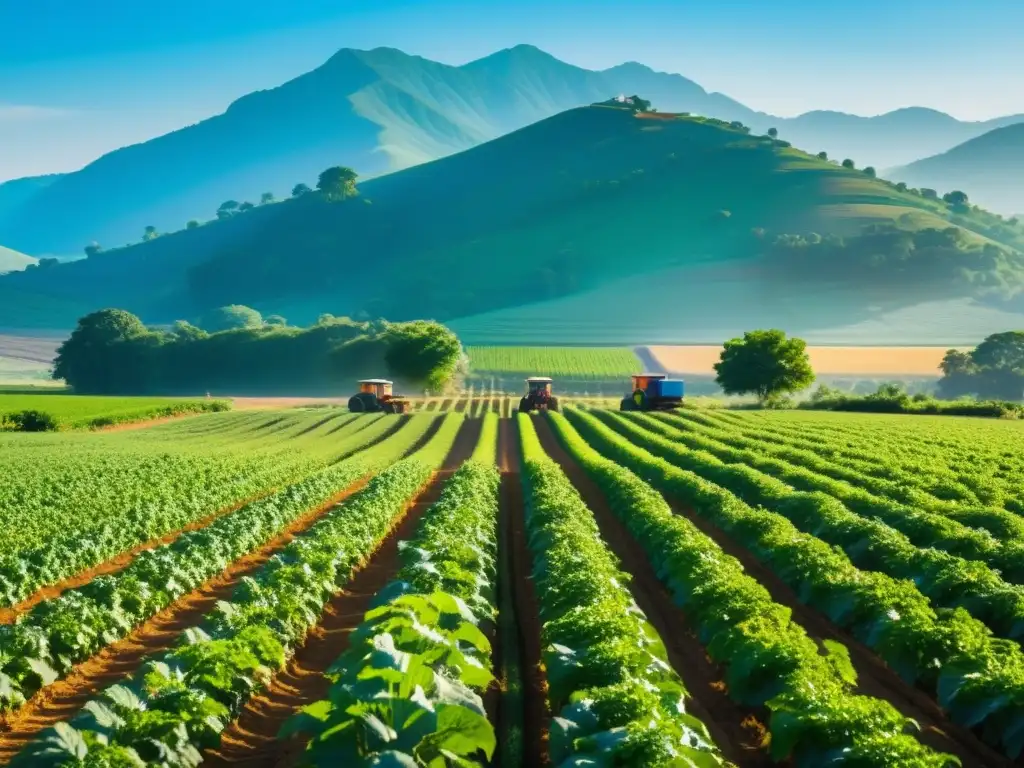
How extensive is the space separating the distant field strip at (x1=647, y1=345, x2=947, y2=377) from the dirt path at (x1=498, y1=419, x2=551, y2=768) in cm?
10285

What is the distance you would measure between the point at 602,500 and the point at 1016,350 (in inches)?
3730

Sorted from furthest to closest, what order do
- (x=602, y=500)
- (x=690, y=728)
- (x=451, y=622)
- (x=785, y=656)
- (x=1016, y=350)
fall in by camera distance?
(x=1016, y=350) < (x=602, y=500) < (x=451, y=622) < (x=785, y=656) < (x=690, y=728)

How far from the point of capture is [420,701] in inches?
325

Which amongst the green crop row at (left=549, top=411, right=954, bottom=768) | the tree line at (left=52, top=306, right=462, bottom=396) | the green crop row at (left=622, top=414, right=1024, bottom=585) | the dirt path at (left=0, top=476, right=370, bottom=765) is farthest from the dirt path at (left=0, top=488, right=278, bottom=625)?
the tree line at (left=52, top=306, right=462, bottom=396)

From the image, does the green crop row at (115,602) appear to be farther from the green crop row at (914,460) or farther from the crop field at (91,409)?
the crop field at (91,409)

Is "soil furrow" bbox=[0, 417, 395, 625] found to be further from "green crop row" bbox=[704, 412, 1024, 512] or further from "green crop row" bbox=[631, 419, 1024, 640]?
"green crop row" bbox=[704, 412, 1024, 512]

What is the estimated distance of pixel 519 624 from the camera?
16.1 meters

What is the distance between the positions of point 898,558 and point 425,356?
86.9m

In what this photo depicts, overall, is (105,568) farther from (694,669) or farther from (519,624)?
(694,669)

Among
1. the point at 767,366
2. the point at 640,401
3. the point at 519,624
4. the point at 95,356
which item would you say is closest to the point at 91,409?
the point at 640,401

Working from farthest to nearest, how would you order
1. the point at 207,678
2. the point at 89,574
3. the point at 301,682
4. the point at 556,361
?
the point at 556,361, the point at 89,574, the point at 301,682, the point at 207,678

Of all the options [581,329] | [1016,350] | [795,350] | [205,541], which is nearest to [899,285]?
[581,329]

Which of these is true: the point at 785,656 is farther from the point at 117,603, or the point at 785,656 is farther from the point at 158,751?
the point at 117,603

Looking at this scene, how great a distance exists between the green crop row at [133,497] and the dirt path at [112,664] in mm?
2962
